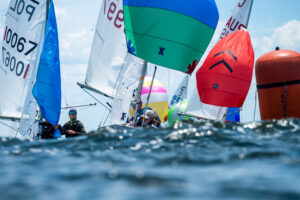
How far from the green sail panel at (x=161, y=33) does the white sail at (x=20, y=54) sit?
288cm

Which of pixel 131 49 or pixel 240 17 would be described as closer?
pixel 131 49

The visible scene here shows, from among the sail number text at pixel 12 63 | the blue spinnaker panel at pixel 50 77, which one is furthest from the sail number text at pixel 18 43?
the blue spinnaker panel at pixel 50 77

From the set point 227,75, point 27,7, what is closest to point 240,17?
point 227,75

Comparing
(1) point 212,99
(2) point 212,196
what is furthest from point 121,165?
(1) point 212,99

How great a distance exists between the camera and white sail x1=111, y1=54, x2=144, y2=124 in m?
14.7

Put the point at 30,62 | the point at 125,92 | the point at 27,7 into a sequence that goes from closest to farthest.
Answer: the point at 30,62
the point at 27,7
the point at 125,92

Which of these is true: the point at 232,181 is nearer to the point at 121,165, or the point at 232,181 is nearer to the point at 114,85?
the point at 121,165

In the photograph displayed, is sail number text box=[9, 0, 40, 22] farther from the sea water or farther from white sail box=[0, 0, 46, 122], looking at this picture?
the sea water

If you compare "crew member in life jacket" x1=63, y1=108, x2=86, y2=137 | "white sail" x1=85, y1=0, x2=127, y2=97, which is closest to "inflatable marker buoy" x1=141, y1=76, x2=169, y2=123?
"white sail" x1=85, y1=0, x2=127, y2=97

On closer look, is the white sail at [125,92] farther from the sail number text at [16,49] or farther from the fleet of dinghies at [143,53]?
the sail number text at [16,49]

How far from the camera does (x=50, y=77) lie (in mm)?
12133

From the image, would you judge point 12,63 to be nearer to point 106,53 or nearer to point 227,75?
point 106,53

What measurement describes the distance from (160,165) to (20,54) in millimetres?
9205

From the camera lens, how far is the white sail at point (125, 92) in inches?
578
